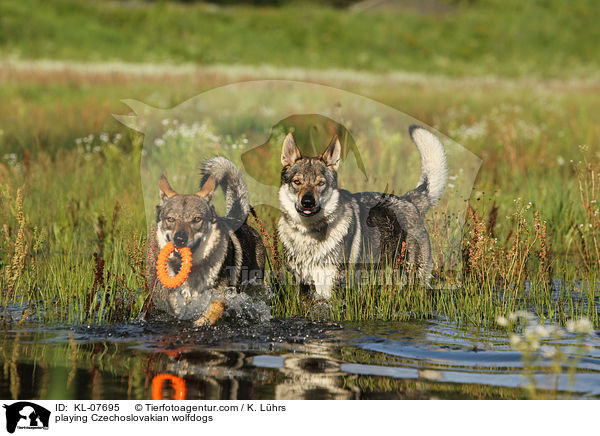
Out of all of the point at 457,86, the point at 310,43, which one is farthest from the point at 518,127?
the point at 310,43

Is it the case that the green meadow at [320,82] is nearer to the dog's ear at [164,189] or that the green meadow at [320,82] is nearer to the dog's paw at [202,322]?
the dog's paw at [202,322]

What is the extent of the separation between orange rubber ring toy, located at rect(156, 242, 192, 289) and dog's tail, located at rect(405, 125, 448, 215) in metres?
Answer: 2.29

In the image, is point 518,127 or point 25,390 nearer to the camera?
point 25,390

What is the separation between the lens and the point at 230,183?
21.9ft

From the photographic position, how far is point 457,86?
27078 millimetres

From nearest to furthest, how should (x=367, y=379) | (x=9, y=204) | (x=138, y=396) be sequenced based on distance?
(x=138, y=396) → (x=367, y=379) → (x=9, y=204)

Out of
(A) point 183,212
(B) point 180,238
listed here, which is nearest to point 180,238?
(B) point 180,238

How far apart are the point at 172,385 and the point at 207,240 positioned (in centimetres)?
173

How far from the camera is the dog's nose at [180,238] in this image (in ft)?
21.0

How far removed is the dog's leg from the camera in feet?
22.4

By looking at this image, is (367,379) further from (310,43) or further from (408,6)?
(408,6)

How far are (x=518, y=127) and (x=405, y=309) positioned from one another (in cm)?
1175

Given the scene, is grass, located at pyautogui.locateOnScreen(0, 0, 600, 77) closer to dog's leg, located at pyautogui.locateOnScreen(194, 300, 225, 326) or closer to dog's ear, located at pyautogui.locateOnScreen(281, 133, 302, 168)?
dog's leg, located at pyautogui.locateOnScreen(194, 300, 225, 326)
